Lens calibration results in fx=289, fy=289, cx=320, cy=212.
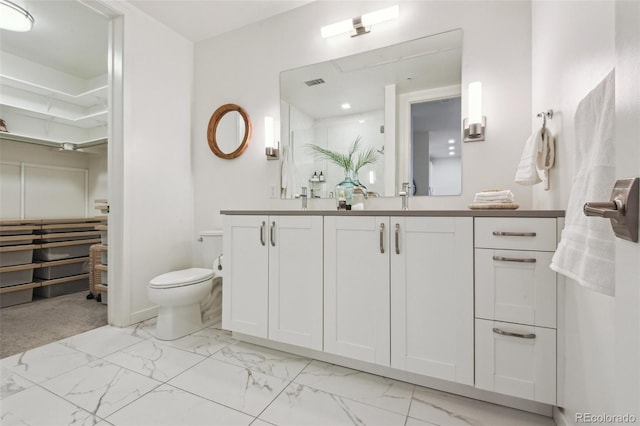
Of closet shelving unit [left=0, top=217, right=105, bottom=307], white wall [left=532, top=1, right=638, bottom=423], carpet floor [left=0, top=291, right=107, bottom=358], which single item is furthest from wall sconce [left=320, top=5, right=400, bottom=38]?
closet shelving unit [left=0, top=217, right=105, bottom=307]

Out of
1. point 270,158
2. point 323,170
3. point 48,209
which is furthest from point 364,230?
point 48,209

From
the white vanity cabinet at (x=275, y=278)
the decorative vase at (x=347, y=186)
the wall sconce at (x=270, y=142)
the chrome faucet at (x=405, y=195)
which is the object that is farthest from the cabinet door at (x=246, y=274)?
the chrome faucet at (x=405, y=195)

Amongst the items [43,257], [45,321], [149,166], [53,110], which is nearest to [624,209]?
[149,166]

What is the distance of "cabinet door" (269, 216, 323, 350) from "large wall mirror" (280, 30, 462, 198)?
2.03 ft

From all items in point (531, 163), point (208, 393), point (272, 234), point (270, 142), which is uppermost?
point (270, 142)

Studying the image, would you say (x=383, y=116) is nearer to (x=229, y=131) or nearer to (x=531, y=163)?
(x=531, y=163)

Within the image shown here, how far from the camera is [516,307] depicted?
4.10 feet

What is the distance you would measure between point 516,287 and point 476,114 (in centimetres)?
105

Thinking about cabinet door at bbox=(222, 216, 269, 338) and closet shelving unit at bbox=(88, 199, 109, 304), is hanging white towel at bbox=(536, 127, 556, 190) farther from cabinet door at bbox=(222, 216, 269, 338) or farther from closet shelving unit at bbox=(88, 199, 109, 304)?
closet shelving unit at bbox=(88, 199, 109, 304)

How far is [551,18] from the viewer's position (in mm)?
1317

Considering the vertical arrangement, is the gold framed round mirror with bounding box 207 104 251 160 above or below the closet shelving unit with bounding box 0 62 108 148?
below

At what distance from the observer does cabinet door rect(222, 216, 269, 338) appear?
1.81 m

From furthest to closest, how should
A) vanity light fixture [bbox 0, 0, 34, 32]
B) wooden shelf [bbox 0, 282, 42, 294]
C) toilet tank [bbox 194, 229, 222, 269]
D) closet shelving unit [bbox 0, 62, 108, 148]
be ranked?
closet shelving unit [bbox 0, 62, 108, 148], wooden shelf [bbox 0, 282, 42, 294], toilet tank [bbox 194, 229, 222, 269], vanity light fixture [bbox 0, 0, 34, 32]

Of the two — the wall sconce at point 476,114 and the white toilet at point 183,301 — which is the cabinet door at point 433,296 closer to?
the wall sconce at point 476,114
